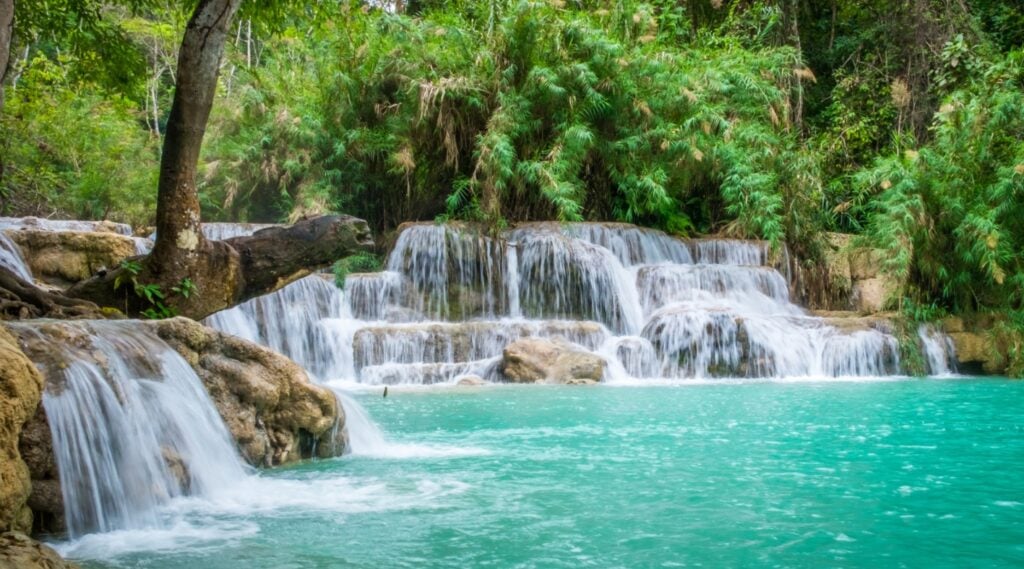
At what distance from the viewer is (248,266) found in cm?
636

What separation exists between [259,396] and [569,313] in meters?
9.63

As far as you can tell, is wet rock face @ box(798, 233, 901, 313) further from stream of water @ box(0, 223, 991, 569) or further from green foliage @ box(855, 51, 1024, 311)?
stream of water @ box(0, 223, 991, 569)

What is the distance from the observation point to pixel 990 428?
6.67 meters

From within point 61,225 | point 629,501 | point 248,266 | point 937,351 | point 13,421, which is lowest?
point 629,501

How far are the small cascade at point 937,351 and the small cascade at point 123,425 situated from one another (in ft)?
37.5

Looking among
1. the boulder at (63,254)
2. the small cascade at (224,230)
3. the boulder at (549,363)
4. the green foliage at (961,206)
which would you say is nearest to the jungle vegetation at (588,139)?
the green foliage at (961,206)

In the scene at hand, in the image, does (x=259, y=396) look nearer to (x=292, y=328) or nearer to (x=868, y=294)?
(x=292, y=328)

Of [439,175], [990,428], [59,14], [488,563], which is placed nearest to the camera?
[488,563]

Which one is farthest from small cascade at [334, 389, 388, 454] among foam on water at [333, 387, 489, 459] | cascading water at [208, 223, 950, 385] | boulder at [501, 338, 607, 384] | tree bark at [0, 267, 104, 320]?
cascading water at [208, 223, 950, 385]

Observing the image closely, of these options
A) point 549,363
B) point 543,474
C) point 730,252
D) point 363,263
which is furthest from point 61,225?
point 730,252

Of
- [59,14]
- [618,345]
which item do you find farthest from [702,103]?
[59,14]

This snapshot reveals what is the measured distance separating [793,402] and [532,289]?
6.23 metres

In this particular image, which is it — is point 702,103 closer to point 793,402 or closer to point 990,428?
point 793,402

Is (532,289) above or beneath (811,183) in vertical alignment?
beneath
